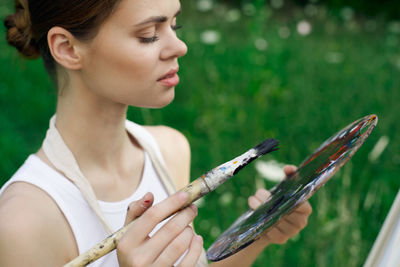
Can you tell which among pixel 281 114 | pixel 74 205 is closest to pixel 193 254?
pixel 74 205

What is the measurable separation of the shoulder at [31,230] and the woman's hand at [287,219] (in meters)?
0.48

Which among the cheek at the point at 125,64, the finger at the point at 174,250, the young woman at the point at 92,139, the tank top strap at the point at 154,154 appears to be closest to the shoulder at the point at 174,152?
the tank top strap at the point at 154,154

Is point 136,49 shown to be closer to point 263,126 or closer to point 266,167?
point 266,167

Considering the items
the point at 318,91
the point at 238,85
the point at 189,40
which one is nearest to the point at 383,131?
the point at 318,91

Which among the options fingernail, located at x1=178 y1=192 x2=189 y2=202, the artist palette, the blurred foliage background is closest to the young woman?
fingernail, located at x1=178 y1=192 x2=189 y2=202

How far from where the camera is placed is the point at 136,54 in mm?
1159

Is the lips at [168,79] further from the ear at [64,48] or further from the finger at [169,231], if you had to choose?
the finger at [169,231]

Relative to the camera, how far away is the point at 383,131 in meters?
3.01

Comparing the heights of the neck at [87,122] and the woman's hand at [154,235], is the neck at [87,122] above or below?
above

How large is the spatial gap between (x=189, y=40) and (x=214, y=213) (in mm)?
2237

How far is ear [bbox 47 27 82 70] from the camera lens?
47.8 inches

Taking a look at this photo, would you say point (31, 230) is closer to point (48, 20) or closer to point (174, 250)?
point (174, 250)

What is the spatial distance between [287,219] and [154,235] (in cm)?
54

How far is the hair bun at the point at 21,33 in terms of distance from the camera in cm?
130
